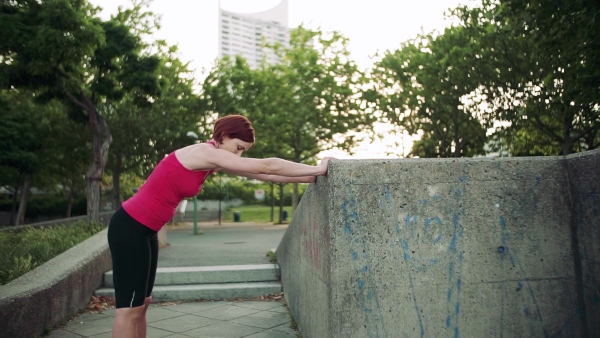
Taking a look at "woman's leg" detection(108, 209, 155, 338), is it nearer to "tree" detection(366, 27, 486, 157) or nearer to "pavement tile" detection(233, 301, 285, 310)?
"pavement tile" detection(233, 301, 285, 310)

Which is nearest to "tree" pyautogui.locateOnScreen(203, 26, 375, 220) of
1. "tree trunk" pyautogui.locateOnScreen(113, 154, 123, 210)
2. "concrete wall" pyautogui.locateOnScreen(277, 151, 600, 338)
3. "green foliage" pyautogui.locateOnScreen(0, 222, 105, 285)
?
"tree trunk" pyautogui.locateOnScreen(113, 154, 123, 210)

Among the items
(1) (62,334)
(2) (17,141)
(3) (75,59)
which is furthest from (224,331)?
(2) (17,141)

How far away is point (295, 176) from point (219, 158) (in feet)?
1.72

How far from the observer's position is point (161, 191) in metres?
2.86

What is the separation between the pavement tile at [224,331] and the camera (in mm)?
4520

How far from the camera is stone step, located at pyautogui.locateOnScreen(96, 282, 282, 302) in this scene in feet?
20.1

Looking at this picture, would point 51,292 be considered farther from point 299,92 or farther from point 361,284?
point 299,92

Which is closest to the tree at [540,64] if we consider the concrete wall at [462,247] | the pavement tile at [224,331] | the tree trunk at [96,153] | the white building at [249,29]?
the concrete wall at [462,247]

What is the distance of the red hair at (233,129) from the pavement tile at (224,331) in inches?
90.3

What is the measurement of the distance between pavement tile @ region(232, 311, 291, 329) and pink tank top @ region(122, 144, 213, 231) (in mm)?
2375

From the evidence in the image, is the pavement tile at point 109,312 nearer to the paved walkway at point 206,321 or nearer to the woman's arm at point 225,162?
the paved walkway at point 206,321

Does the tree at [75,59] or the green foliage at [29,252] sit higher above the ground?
the tree at [75,59]

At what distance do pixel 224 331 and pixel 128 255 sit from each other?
211 centimetres

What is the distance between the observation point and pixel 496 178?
3.07m
